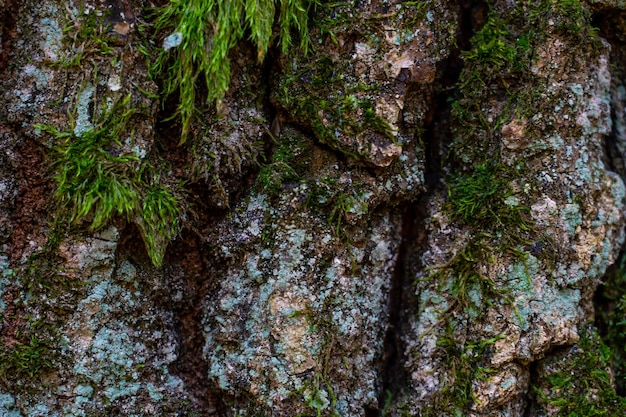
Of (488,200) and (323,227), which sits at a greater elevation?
(488,200)

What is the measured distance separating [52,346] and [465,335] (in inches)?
47.9

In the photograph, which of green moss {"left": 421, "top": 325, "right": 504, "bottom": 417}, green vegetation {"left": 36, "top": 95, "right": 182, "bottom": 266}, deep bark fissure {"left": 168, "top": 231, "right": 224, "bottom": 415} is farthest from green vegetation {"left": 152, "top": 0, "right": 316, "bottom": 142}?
green moss {"left": 421, "top": 325, "right": 504, "bottom": 417}

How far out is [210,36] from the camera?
1573 mm

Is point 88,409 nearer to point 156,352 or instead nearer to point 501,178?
point 156,352

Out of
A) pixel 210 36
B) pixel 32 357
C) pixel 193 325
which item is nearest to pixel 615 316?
pixel 193 325

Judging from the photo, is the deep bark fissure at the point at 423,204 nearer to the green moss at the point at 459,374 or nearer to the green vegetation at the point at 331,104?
the green moss at the point at 459,374

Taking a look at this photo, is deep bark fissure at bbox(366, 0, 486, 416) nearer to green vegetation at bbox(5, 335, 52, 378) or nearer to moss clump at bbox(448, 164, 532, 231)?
moss clump at bbox(448, 164, 532, 231)

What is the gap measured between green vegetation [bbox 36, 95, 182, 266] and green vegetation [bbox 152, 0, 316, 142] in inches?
6.4

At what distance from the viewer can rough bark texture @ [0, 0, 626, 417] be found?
158cm

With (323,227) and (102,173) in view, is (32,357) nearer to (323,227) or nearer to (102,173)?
(102,173)

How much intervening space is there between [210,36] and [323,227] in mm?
642

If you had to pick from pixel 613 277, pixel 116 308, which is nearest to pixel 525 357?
pixel 613 277

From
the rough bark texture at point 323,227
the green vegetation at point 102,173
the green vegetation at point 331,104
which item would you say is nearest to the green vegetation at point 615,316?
the rough bark texture at point 323,227

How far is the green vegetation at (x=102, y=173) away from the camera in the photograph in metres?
1.55
